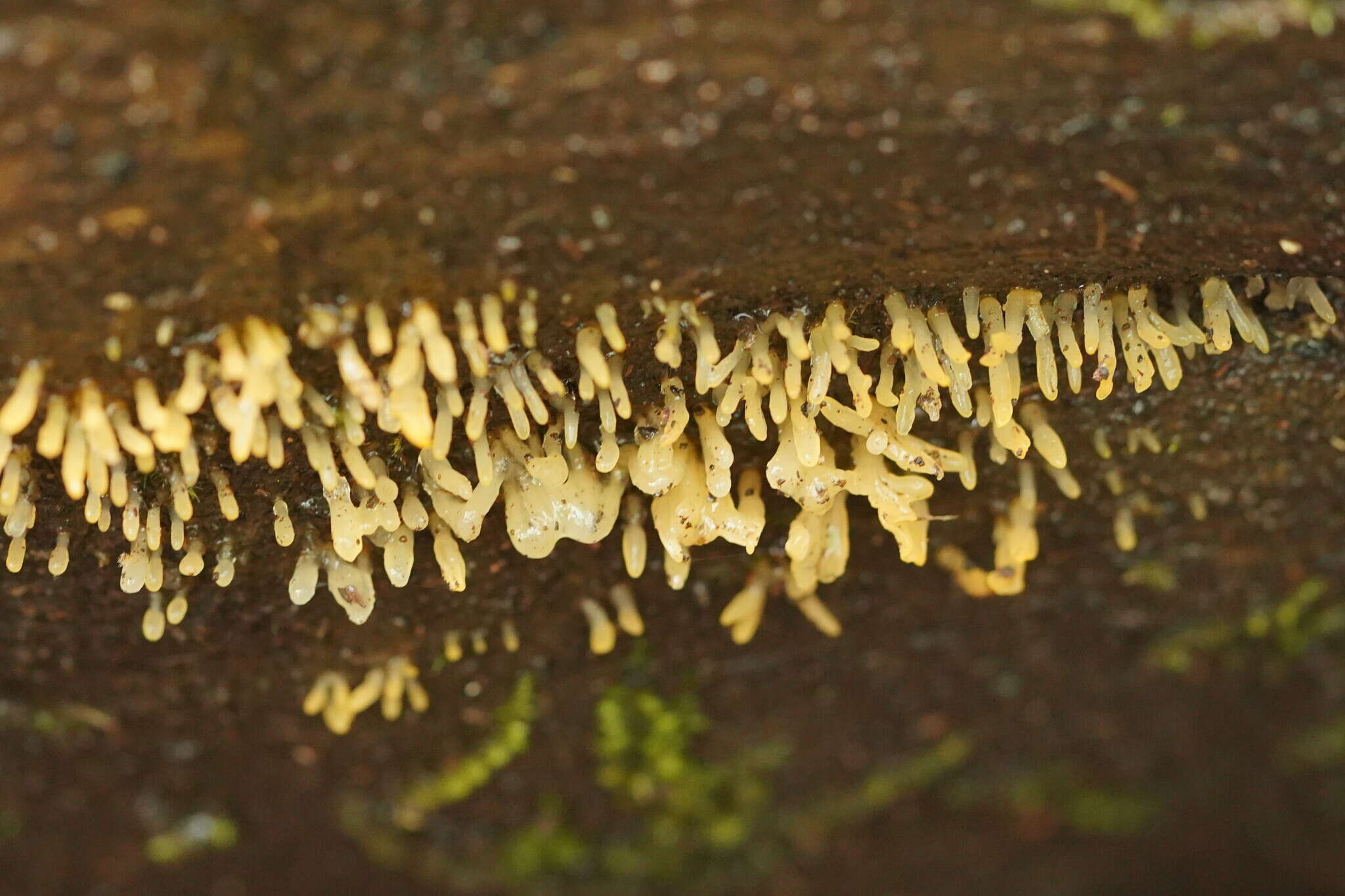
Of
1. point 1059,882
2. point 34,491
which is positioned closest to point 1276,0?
point 34,491

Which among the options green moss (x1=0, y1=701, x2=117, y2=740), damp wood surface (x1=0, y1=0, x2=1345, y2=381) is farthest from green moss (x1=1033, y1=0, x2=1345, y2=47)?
green moss (x1=0, y1=701, x2=117, y2=740)

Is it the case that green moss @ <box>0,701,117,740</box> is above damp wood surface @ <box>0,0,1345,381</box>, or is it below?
below

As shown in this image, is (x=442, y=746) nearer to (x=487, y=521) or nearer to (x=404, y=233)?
(x=487, y=521)

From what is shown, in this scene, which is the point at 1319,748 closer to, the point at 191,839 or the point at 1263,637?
the point at 1263,637

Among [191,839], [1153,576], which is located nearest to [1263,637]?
[1153,576]

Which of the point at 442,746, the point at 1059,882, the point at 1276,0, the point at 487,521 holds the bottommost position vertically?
the point at 1059,882

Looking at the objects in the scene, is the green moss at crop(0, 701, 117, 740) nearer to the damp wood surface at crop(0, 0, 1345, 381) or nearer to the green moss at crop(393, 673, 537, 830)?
the green moss at crop(393, 673, 537, 830)

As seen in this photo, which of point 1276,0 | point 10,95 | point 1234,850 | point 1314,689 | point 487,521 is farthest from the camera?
point 1234,850

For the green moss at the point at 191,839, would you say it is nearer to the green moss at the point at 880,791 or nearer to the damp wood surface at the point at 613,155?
the green moss at the point at 880,791

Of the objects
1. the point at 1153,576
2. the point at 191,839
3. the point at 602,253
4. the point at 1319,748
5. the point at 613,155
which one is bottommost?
the point at 1319,748
